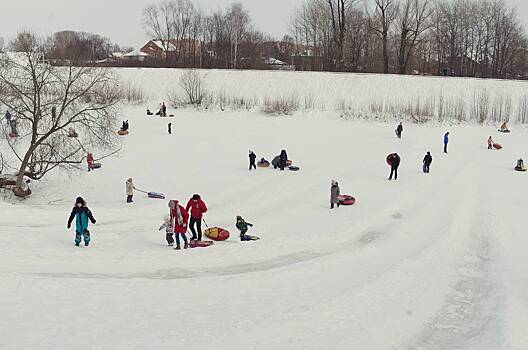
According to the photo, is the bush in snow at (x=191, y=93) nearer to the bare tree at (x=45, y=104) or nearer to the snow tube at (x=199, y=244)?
the bare tree at (x=45, y=104)

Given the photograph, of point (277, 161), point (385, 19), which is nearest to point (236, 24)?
point (385, 19)

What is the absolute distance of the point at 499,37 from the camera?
2943 inches

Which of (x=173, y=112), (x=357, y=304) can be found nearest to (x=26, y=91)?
(x=357, y=304)

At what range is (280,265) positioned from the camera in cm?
1442

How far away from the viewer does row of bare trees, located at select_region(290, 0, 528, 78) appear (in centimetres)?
7144

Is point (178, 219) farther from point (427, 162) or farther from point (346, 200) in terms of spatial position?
point (427, 162)

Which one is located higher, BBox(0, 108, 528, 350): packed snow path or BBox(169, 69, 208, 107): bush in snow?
BBox(169, 69, 208, 107): bush in snow

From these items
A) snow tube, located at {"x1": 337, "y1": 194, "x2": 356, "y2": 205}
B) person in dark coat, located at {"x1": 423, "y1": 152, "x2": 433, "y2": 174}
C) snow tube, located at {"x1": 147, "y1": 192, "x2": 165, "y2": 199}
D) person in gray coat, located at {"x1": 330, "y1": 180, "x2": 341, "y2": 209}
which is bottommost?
snow tube, located at {"x1": 147, "y1": 192, "x2": 165, "y2": 199}

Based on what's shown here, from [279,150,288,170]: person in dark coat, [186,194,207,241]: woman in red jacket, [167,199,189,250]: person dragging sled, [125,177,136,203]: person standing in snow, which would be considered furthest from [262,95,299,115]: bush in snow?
[167,199,189,250]: person dragging sled

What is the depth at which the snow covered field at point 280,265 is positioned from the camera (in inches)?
397

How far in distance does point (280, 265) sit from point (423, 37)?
72.3 meters

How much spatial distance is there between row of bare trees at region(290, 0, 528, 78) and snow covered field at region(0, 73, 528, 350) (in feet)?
151

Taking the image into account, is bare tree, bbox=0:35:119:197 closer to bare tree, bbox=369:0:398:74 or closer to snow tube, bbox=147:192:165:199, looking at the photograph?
snow tube, bbox=147:192:165:199

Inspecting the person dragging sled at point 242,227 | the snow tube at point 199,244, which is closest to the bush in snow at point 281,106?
the person dragging sled at point 242,227
